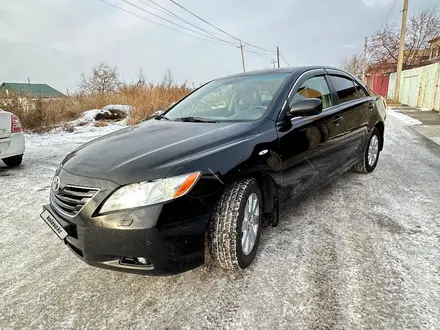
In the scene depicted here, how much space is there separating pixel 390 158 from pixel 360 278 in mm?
3942

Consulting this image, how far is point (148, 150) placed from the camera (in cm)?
206

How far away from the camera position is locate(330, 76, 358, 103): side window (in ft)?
11.8

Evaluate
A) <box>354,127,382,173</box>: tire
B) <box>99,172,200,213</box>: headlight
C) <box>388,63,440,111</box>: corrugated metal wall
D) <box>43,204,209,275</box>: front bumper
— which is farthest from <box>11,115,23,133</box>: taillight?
<box>388,63,440,111</box>: corrugated metal wall

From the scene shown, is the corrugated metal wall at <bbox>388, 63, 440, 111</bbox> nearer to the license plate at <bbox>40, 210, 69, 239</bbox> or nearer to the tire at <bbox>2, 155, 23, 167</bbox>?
the tire at <bbox>2, 155, 23, 167</bbox>

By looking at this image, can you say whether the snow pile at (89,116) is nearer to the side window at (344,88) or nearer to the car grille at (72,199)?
the side window at (344,88)

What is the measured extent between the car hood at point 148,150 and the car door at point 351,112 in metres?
1.71

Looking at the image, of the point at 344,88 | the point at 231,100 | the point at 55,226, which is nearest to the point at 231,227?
the point at 55,226

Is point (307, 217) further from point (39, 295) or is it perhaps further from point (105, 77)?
point (105, 77)

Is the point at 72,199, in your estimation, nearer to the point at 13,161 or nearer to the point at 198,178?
the point at 198,178

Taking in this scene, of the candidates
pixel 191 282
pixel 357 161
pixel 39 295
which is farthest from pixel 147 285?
pixel 357 161

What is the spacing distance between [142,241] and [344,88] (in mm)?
3209

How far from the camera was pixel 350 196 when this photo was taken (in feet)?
11.8

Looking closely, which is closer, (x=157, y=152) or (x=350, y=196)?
(x=157, y=152)

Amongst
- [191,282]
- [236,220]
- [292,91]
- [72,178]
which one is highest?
[292,91]
